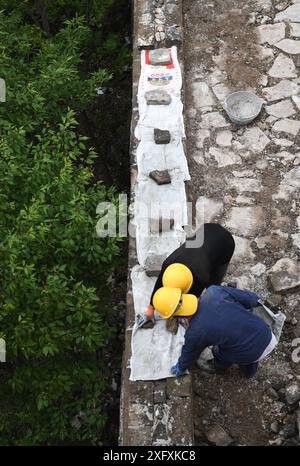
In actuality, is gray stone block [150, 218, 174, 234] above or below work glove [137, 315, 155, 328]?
above

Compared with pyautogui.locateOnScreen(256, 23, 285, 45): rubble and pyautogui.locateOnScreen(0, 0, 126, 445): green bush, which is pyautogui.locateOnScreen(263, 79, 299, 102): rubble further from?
pyautogui.locateOnScreen(0, 0, 126, 445): green bush

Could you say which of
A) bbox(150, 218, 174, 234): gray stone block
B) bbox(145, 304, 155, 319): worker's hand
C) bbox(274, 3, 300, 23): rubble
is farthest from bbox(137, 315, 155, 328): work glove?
bbox(274, 3, 300, 23): rubble

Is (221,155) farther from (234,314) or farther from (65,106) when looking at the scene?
(234,314)

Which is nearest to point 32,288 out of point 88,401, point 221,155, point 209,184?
point 88,401

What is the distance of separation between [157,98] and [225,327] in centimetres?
336

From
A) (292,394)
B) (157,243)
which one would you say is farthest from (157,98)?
(292,394)

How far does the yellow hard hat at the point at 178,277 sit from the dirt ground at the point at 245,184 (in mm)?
1058

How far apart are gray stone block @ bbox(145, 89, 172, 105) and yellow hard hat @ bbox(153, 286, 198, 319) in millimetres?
3073

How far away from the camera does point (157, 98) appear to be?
6.41 meters

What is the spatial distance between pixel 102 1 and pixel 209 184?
3575 mm

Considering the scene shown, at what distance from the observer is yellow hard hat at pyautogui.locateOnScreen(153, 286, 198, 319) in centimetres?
398

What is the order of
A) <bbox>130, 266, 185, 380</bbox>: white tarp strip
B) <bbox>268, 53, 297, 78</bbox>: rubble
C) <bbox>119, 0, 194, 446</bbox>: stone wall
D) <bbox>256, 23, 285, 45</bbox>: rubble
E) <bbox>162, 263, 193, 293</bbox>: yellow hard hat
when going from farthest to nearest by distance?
<bbox>256, 23, 285, 45</bbox>: rubble < <bbox>268, 53, 297, 78</bbox>: rubble < <bbox>130, 266, 185, 380</bbox>: white tarp strip < <bbox>119, 0, 194, 446</bbox>: stone wall < <bbox>162, 263, 193, 293</bbox>: yellow hard hat

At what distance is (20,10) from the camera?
24.9 ft

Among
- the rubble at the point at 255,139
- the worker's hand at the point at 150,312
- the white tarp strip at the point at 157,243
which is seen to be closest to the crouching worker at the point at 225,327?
the worker's hand at the point at 150,312
